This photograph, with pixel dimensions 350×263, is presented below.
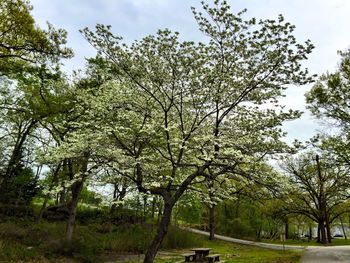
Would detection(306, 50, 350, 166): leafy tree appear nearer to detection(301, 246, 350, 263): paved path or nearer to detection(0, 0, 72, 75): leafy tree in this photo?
detection(301, 246, 350, 263): paved path

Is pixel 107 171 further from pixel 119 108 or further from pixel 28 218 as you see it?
pixel 28 218

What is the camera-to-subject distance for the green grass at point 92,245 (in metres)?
12.5

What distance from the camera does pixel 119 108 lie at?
1148 centimetres

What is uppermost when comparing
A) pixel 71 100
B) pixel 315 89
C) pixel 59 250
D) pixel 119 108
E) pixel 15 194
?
pixel 315 89

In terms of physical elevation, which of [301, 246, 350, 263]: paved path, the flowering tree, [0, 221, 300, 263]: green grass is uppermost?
the flowering tree

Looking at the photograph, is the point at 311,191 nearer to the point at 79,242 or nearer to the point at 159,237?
the point at 79,242

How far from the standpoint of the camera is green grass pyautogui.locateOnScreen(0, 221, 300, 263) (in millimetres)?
12453

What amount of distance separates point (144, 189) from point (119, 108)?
3.08 m

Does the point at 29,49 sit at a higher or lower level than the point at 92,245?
higher

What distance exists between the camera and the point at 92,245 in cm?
1531

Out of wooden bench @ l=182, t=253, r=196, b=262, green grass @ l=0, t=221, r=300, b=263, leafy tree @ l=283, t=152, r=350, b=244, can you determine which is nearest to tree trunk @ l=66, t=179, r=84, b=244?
green grass @ l=0, t=221, r=300, b=263

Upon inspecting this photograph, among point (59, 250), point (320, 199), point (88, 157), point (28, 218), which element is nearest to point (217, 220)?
point (320, 199)

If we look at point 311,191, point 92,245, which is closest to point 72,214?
point 92,245

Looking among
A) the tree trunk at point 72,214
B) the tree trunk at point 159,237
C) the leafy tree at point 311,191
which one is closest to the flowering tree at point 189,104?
the tree trunk at point 159,237
